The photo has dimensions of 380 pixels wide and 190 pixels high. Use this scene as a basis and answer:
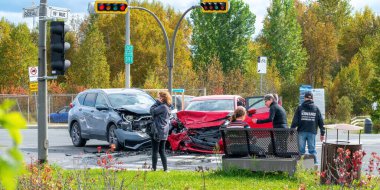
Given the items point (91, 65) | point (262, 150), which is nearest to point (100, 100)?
point (262, 150)

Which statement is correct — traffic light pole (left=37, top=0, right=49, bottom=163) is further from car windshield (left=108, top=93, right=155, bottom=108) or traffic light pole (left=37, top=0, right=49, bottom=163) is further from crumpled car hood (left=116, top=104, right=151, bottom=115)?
car windshield (left=108, top=93, right=155, bottom=108)

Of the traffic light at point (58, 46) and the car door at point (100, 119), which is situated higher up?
the traffic light at point (58, 46)

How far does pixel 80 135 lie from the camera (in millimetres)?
20859

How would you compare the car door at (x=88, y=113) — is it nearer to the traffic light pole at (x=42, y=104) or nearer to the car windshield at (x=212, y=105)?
the car windshield at (x=212, y=105)

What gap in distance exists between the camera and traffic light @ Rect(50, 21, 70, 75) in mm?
13938

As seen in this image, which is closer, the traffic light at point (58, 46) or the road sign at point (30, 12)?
the road sign at point (30, 12)

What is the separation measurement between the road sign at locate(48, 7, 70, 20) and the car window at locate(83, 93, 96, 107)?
6.88m

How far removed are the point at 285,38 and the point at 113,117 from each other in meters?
55.7

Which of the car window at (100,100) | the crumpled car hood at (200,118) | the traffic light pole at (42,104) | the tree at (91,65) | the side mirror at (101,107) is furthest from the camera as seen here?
the tree at (91,65)

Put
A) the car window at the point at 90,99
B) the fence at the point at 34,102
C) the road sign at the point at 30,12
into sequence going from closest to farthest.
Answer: the road sign at the point at 30,12 < the car window at the point at 90,99 < the fence at the point at 34,102

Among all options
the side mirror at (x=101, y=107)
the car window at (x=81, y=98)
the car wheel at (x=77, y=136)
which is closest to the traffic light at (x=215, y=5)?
the car window at (x=81, y=98)

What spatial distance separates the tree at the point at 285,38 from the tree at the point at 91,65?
1949 centimetres

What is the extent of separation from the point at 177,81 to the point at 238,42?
91.1ft

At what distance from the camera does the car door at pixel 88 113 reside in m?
20.3
